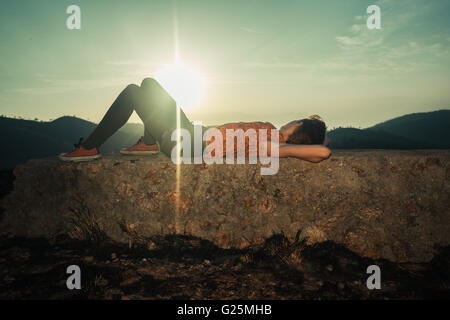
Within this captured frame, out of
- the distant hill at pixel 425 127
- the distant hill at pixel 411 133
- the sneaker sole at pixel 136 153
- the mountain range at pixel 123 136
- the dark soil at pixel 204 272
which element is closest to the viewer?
the dark soil at pixel 204 272

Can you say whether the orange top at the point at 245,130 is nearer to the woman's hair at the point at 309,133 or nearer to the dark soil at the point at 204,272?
the woman's hair at the point at 309,133

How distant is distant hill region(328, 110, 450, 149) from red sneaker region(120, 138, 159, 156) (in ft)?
102

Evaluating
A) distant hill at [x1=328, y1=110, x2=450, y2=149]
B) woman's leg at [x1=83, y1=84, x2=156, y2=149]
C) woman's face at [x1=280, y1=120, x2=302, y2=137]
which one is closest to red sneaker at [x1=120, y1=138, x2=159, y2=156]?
woman's leg at [x1=83, y1=84, x2=156, y2=149]

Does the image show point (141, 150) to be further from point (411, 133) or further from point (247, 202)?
point (411, 133)

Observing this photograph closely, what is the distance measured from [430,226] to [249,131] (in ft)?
7.45

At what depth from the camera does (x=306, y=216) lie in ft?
9.29

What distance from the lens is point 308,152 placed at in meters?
2.66

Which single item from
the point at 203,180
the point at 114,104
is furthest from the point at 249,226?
the point at 114,104

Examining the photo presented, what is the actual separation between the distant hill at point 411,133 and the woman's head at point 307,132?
100 feet

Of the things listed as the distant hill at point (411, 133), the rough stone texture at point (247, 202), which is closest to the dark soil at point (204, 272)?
the rough stone texture at point (247, 202)

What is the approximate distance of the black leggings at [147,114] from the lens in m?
3.29

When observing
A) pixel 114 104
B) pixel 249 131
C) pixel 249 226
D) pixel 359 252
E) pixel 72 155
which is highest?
pixel 114 104
